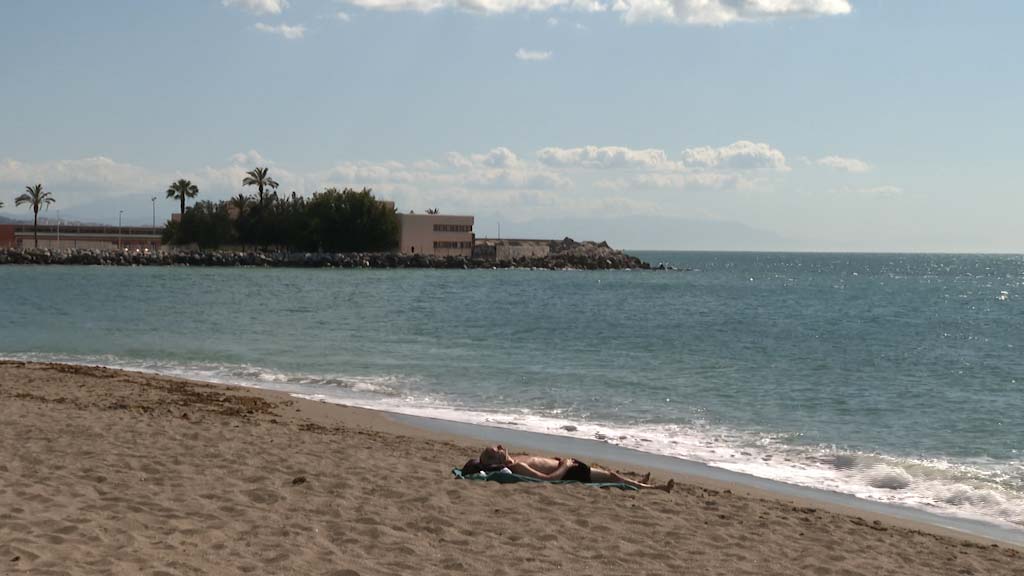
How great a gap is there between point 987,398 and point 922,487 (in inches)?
398

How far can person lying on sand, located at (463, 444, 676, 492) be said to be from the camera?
10.1m

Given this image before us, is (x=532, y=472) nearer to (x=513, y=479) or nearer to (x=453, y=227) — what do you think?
(x=513, y=479)

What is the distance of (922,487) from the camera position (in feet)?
39.0

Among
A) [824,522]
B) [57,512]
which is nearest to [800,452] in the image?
[824,522]

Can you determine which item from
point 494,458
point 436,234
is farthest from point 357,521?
point 436,234

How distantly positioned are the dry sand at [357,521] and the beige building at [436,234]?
112m

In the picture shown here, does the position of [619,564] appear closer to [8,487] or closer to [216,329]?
[8,487]

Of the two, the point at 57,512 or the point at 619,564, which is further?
the point at 57,512

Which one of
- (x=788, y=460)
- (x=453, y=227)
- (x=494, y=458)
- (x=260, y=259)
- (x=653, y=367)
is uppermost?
(x=453, y=227)

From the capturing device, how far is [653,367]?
25141 mm

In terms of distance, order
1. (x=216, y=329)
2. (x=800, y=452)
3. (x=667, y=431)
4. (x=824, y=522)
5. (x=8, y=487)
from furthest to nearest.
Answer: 1. (x=216, y=329)
2. (x=667, y=431)
3. (x=800, y=452)
4. (x=824, y=522)
5. (x=8, y=487)

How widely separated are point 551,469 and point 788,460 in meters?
4.57

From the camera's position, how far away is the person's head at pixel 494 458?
400 inches

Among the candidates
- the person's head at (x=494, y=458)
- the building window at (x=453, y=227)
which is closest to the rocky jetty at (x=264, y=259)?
the building window at (x=453, y=227)
